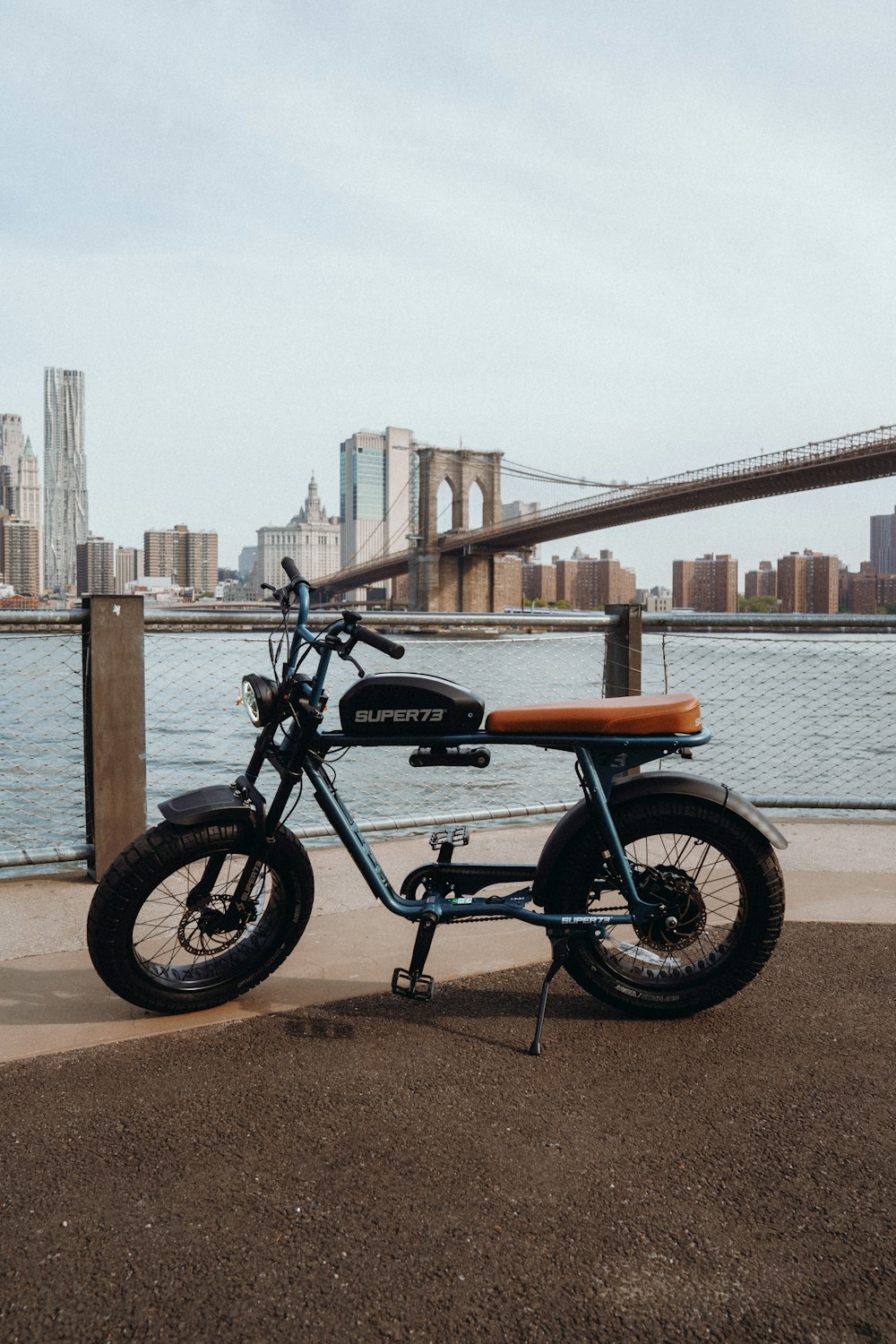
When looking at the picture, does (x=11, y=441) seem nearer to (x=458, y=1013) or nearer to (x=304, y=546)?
(x=304, y=546)

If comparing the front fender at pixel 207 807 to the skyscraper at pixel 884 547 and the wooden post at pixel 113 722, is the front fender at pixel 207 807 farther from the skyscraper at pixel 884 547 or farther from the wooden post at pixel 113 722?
the skyscraper at pixel 884 547

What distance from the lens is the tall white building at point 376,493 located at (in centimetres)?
6681

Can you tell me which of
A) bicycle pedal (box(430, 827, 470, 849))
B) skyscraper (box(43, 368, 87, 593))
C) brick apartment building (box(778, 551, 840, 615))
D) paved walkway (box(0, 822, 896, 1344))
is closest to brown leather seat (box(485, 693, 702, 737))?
bicycle pedal (box(430, 827, 470, 849))

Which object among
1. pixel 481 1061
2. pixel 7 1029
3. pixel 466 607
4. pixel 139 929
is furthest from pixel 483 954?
pixel 466 607

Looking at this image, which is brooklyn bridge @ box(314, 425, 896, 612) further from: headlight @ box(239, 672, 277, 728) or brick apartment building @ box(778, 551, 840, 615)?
headlight @ box(239, 672, 277, 728)

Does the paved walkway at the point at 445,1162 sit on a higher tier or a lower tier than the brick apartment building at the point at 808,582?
lower

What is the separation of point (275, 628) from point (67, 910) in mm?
1455

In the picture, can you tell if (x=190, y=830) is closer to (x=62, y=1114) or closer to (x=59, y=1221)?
(x=62, y=1114)

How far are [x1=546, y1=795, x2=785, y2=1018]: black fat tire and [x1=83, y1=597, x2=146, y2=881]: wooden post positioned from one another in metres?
1.87

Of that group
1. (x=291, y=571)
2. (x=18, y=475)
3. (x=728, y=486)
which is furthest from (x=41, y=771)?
(x=18, y=475)

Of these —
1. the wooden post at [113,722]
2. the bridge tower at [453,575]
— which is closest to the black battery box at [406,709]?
the wooden post at [113,722]

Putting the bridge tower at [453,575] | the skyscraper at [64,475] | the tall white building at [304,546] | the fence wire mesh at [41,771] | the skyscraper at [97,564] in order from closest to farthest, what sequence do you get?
the fence wire mesh at [41,771]
the bridge tower at [453,575]
the tall white building at [304,546]
the skyscraper at [97,564]
the skyscraper at [64,475]

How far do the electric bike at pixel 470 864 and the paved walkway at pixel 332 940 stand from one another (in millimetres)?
148

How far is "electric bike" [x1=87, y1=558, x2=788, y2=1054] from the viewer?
2695mm
